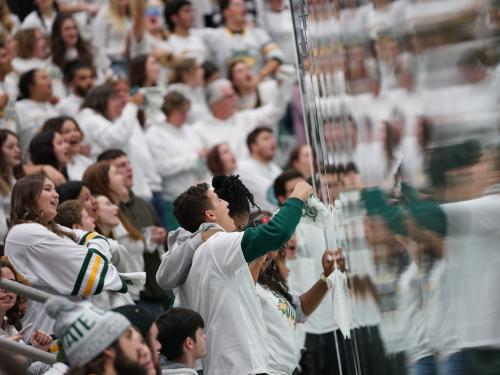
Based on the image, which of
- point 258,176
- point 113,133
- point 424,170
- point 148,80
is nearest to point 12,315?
point 424,170

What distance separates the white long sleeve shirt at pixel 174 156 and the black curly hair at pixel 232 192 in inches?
160

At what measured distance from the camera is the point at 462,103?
9.30 ft

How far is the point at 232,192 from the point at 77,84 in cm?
486

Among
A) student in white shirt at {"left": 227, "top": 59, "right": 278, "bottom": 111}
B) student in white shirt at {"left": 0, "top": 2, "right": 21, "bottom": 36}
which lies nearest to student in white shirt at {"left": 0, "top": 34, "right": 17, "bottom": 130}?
student in white shirt at {"left": 0, "top": 2, "right": 21, "bottom": 36}

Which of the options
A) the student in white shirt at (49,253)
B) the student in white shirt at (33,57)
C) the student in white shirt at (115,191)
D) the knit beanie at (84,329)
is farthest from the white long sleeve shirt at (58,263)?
the student in white shirt at (33,57)

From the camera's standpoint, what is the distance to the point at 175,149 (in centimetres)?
1023

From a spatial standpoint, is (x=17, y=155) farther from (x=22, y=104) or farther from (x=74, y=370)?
(x=74, y=370)

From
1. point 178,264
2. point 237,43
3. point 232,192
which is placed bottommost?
point 178,264

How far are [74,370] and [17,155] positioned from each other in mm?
4133

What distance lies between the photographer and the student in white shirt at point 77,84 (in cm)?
1014

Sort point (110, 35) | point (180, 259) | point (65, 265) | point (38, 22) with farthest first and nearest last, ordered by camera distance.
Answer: point (110, 35)
point (38, 22)
point (65, 265)
point (180, 259)

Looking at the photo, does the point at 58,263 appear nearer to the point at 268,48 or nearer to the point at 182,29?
the point at 182,29

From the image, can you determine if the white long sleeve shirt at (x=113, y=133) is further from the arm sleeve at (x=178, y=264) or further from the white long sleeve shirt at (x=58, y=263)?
the arm sleeve at (x=178, y=264)

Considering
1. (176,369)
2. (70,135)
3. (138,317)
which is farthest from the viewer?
(70,135)
